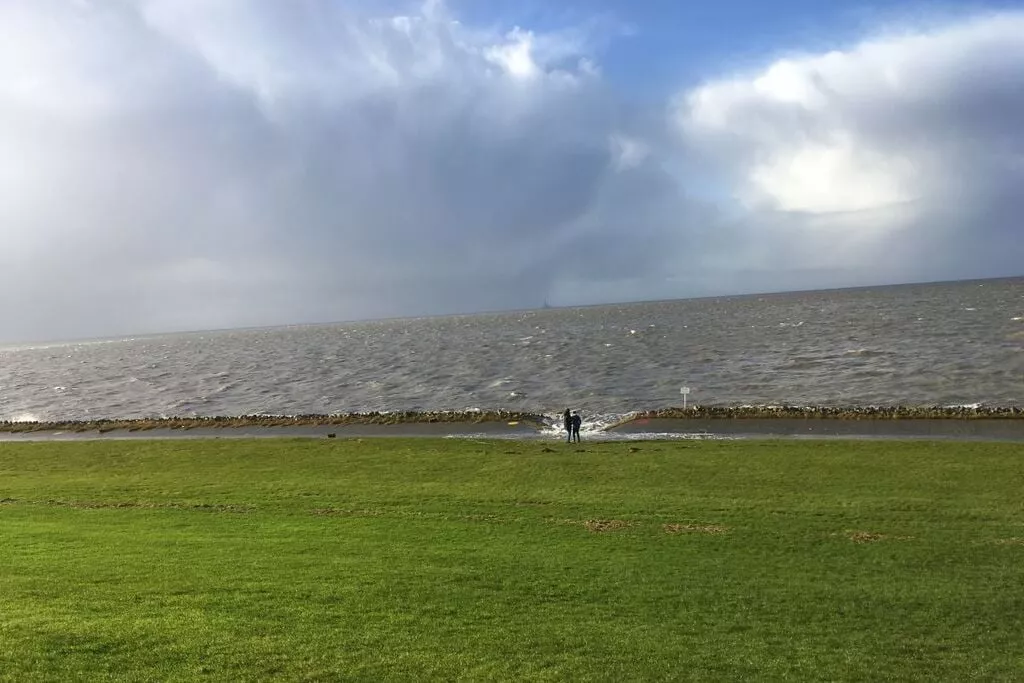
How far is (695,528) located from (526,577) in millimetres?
5284

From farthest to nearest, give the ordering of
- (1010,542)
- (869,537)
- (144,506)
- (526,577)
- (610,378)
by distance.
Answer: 1. (610,378)
2. (144,506)
3. (869,537)
4. (1010,542)
5. (526,577)

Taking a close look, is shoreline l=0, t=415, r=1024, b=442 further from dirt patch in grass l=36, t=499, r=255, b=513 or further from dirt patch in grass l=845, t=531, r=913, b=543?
dirt patch in grass l=36, t=499, r=255, b=513

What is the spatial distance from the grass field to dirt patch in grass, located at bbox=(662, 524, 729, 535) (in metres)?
0.09

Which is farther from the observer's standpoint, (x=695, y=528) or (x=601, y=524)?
(x=601, y=524)

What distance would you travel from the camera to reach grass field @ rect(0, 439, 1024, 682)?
356 inches

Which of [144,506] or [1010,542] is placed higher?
[144,506]

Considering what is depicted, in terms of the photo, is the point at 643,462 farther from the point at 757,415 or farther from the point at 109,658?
the point at 109,658

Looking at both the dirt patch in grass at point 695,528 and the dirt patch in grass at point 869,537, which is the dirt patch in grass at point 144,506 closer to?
the dirt patch in grass at point 695,528

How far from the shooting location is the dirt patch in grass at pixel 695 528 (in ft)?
52.1

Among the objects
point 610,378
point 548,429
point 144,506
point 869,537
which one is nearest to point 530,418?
point 548,429

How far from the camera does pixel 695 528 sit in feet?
52.9

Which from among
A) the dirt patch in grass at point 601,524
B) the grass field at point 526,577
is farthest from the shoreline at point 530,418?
the dirt patch in grass at point 601,524

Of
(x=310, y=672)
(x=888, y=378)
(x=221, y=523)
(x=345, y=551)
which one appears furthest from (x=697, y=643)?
(x=888, y=378)

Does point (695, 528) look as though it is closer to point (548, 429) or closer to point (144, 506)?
point (144, 506)
